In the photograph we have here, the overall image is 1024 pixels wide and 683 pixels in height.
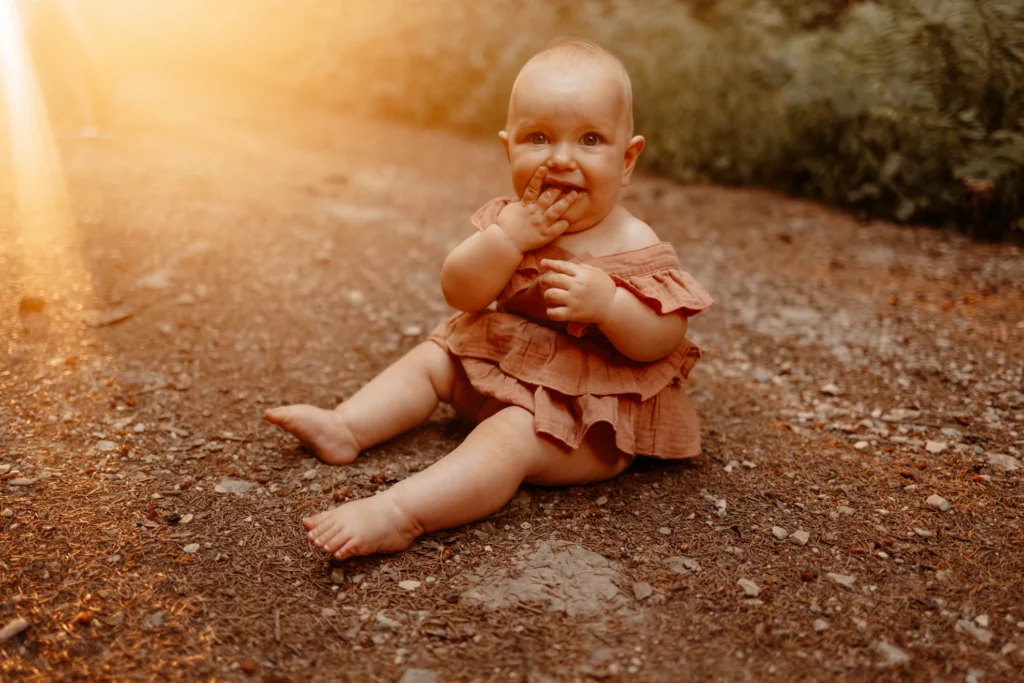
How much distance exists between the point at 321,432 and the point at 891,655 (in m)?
1.41

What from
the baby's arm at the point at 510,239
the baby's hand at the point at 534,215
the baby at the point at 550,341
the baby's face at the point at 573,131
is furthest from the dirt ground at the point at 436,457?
the baby's face at the point at 573,131

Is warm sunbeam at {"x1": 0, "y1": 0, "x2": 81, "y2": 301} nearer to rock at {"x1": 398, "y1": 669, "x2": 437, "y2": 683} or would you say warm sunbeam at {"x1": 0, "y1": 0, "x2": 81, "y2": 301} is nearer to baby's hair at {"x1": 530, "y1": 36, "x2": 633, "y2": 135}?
baby's hair at {"x1": 530, "y1": 36, "x2": 633, "y2": 135}

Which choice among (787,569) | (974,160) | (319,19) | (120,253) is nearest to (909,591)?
(787,569)

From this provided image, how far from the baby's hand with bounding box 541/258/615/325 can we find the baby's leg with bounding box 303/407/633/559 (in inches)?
10.9

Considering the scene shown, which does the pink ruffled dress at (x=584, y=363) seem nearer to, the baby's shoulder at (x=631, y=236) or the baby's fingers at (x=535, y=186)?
the baby's shoulder at (x=631, y=236)

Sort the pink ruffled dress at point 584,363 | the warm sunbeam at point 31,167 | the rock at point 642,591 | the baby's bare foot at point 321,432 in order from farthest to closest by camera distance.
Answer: the warm sunbeam at point 31,167
the baby's bare foot at point 321,432
the pink ruffled dress at point 584,363
the rock at point 642,591

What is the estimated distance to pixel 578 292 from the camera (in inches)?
76.4

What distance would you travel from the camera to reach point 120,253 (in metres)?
3.37

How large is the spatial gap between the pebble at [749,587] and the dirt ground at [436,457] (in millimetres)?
10

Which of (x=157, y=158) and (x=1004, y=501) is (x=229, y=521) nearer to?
(x=1004, y=501)

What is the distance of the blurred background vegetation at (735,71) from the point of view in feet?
12.8

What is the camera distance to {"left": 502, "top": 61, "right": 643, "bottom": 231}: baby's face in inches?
76.3

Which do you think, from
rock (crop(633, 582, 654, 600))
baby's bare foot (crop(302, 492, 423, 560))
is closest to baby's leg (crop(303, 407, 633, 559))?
baby's bare foot (crop(302, 492, 423, 560))

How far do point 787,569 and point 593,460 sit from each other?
0.53m
